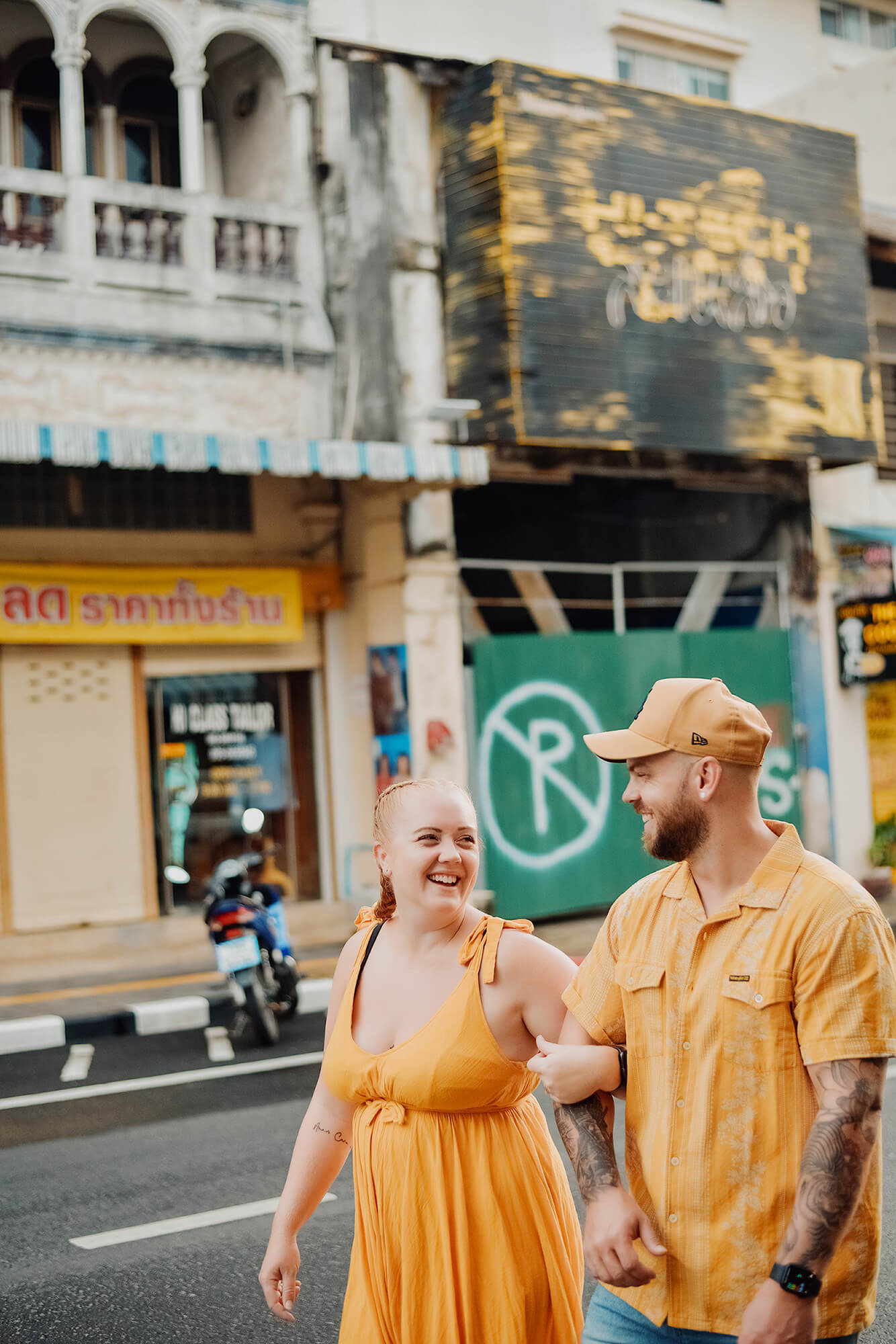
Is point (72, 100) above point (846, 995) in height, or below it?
above

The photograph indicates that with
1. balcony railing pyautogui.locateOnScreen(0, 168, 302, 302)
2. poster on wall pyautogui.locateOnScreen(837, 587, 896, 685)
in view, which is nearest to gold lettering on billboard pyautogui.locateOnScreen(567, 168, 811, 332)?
balcony railing pyautogui.locateOnScreen(0, 168, 302, 302)

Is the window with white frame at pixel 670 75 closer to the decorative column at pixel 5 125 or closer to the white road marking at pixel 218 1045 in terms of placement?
the decorative column at pixel 5 125

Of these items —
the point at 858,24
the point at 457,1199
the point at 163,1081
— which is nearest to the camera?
the point at 457,1199

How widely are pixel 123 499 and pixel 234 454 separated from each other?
2060 mm

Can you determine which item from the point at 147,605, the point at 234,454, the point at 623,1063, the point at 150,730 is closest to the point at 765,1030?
the point at 623,1063

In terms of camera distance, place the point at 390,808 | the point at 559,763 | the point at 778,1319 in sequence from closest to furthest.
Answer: the point at 778,1319 < the point at 390,808 < the point at 559,763

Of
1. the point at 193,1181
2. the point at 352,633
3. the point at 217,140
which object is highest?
the point at 217,140

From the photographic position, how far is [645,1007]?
2434 mm

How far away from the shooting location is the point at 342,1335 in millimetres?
2781

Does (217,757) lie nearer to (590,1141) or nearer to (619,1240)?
(590,1141)

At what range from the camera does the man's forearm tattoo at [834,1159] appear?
7.12 feet

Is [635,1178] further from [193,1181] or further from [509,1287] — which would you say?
[193,1181]

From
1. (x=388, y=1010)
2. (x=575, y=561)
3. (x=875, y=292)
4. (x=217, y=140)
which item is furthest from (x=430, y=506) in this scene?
(x=388, y=1010)

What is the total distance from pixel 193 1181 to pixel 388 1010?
358 cm
